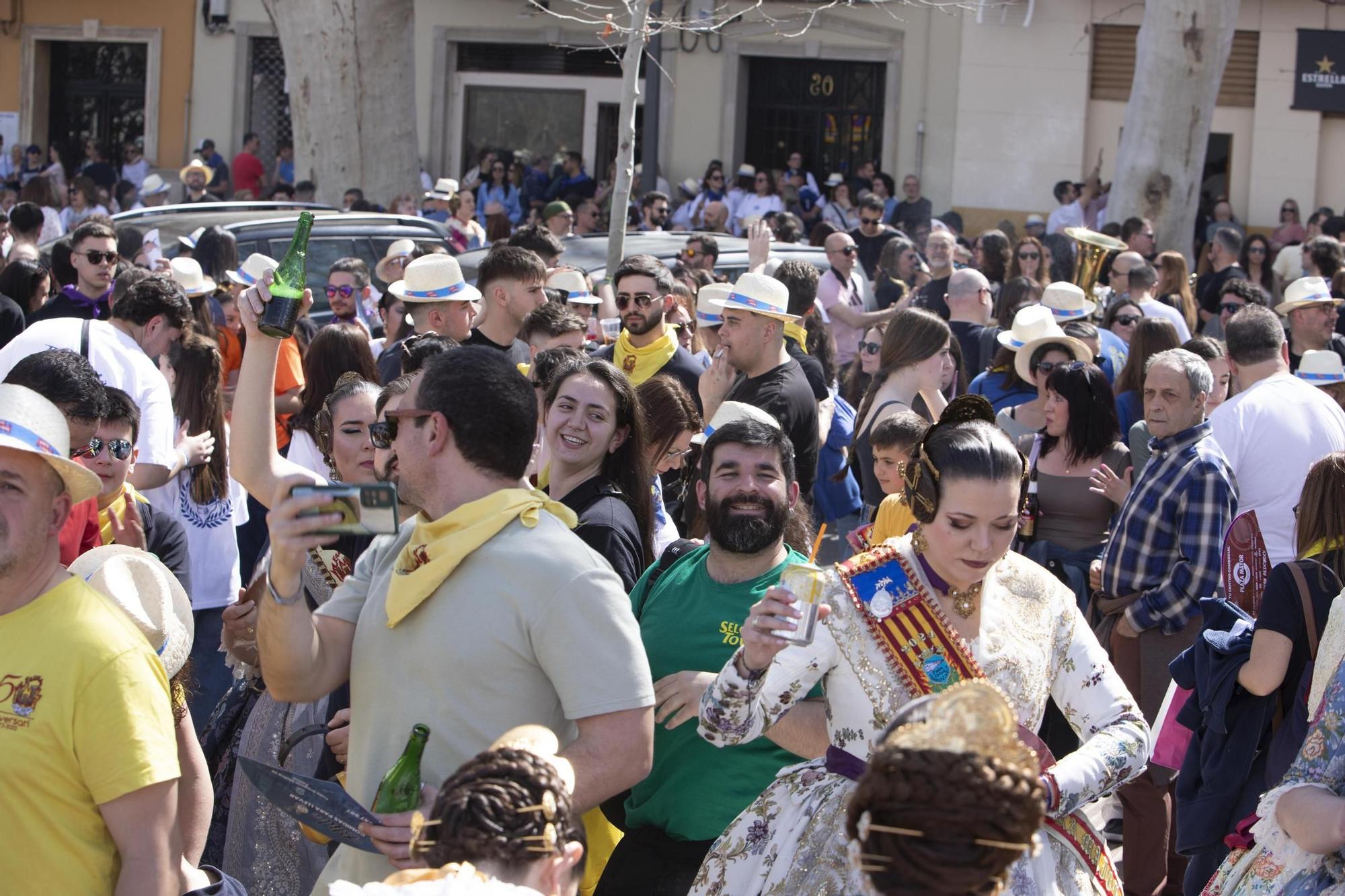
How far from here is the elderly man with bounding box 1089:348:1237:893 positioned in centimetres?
589

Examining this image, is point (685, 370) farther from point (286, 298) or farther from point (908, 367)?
point (286, 298)

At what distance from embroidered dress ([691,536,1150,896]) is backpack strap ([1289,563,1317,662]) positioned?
1146 mm

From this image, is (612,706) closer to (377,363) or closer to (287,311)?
(287,311)

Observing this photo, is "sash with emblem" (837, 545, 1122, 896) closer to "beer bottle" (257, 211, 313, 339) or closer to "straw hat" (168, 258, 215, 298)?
"beer bottle" (257, 211, 313, 339)

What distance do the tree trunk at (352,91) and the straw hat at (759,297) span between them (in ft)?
42.1

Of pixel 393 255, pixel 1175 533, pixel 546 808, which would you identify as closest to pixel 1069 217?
pixel 393 255

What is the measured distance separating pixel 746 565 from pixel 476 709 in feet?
3.67

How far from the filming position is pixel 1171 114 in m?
18.3

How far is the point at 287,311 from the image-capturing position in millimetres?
3588

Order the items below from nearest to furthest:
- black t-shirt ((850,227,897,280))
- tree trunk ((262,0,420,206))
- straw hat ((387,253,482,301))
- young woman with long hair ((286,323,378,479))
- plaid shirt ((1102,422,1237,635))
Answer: plaid shirt ((1102,422,1237,635)) → young woman with long hair ((286,323,378,479)) → straw hat ((387,253,482,301)) → black t-shirt ((850,227,897,280)) → tree trunk ((262,0,420,206))

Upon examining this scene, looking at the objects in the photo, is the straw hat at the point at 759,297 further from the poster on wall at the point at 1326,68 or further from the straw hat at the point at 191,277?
the poster on wall at the point at 1326,68

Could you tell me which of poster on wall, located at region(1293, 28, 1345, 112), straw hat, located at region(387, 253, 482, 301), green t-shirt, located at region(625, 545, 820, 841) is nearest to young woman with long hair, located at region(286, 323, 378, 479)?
straw hat, located at region(387, 253, 482, 301)

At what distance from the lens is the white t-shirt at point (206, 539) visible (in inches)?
245

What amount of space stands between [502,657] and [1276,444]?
4636 millimetres
